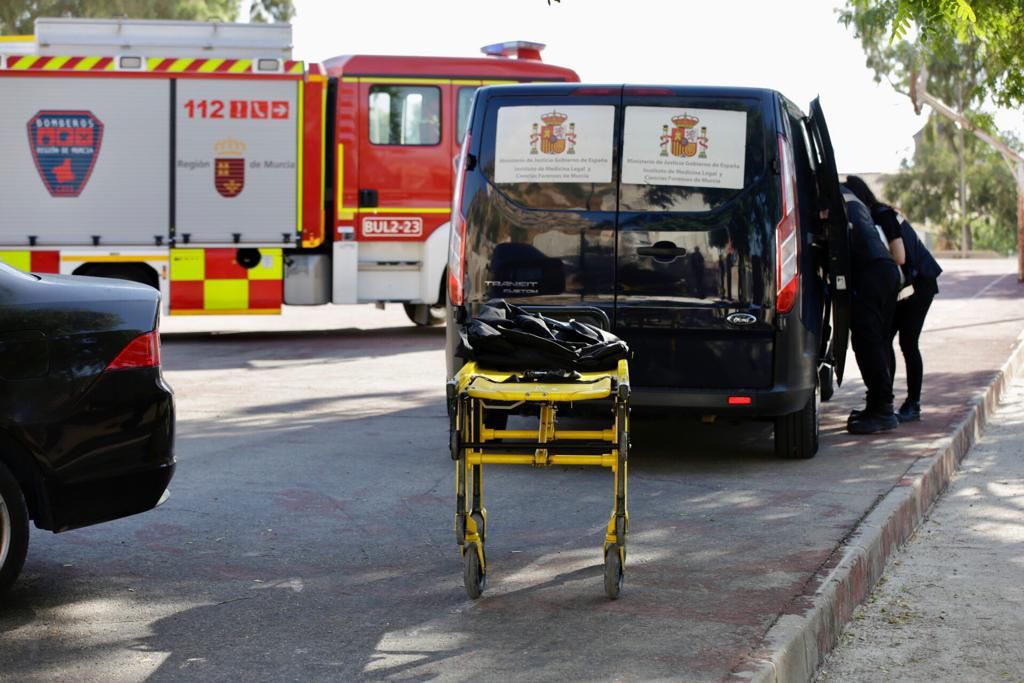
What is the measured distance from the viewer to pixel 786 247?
321 inches

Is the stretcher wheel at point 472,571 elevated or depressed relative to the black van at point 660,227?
depressed

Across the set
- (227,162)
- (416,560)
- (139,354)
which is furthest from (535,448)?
(227,162)

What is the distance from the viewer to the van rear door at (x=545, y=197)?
8.27 metres

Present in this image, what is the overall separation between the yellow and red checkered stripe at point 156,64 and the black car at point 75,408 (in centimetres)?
1082

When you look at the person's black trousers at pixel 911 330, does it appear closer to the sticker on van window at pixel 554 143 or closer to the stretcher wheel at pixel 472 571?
the sticker on van window at pixel 554 143

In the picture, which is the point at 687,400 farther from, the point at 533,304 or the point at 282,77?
the point at 282,77

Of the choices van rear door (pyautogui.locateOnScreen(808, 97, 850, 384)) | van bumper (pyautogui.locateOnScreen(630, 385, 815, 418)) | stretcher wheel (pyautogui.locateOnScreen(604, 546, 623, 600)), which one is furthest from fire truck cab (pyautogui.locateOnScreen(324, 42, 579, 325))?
stretcher wheel (pyautogui.locateOnScreen(604, 546, 623, 600))

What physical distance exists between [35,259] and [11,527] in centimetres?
1108

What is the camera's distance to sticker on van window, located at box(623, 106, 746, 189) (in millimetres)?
8195

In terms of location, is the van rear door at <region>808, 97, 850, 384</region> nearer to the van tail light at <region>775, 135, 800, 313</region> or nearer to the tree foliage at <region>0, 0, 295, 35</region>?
the van tail light at <region>775, 135, 800, 313</region>

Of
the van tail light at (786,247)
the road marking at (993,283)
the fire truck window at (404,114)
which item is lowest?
the road marking at (993,283)

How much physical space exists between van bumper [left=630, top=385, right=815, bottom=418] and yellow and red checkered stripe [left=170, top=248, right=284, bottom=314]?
871cm

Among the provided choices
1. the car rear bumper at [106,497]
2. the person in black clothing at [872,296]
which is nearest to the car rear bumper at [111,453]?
the car rear bumper at [106,497]

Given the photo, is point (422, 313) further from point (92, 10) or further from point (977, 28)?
point (92, 10)
